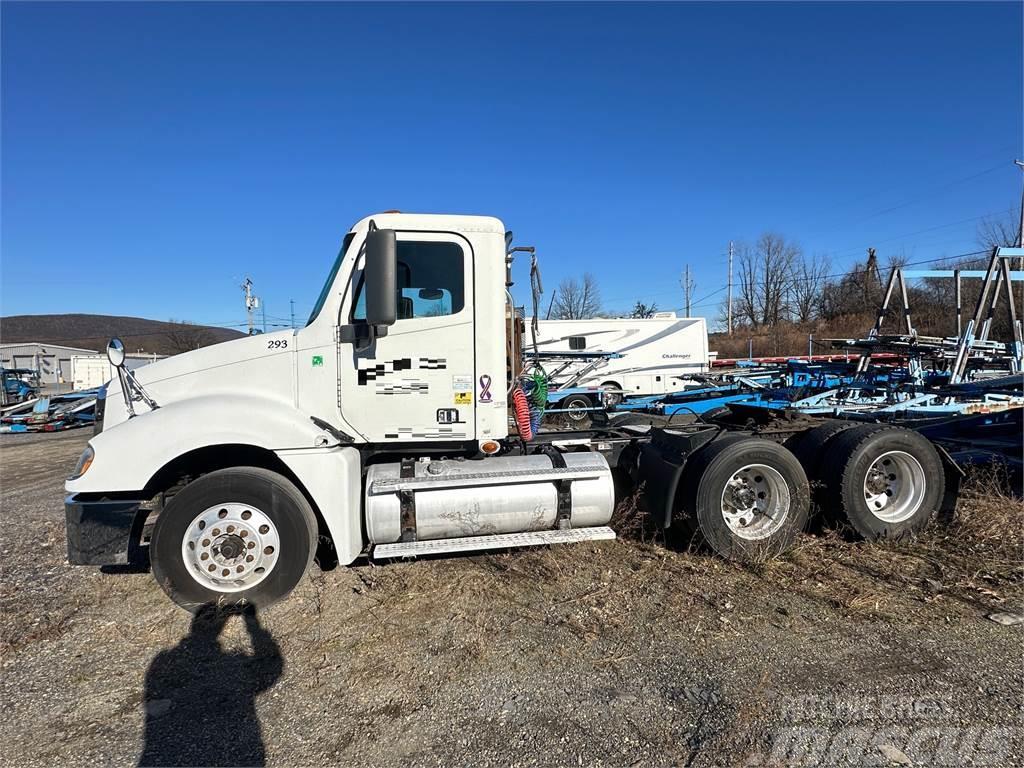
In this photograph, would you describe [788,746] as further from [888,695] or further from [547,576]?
[547,576]

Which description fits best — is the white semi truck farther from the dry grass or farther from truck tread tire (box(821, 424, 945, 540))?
the dry grass

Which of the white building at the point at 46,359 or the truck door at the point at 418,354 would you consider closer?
the truck door at the point at 418,354

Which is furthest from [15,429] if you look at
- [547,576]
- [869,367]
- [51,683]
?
[869,367]

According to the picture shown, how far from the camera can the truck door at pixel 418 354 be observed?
446 cm

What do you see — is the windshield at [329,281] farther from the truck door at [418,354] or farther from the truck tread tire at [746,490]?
the truck tread tire at [746,490]

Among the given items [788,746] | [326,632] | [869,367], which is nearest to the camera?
[788,746]

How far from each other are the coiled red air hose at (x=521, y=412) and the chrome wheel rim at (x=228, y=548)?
2.15 metres

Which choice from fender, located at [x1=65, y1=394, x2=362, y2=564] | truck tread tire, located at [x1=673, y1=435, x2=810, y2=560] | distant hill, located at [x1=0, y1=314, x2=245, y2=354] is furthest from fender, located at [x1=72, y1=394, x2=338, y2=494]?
distant hill, located at [x1=0, y1=314, x2=245, y2=354]

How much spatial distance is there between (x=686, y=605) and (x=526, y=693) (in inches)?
56.6

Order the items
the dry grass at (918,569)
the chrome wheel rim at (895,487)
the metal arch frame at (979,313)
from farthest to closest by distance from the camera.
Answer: the metal arch frame at (979,313) < the chrome wheel rim at (895,487) < the dry grass at (918,569)

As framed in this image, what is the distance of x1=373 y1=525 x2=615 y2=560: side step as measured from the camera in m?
4.18

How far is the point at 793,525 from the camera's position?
4.73 meters

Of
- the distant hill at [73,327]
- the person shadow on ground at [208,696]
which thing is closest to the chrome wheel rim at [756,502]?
the person shadow on ground at [208,696]

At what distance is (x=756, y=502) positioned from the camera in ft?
15.8
